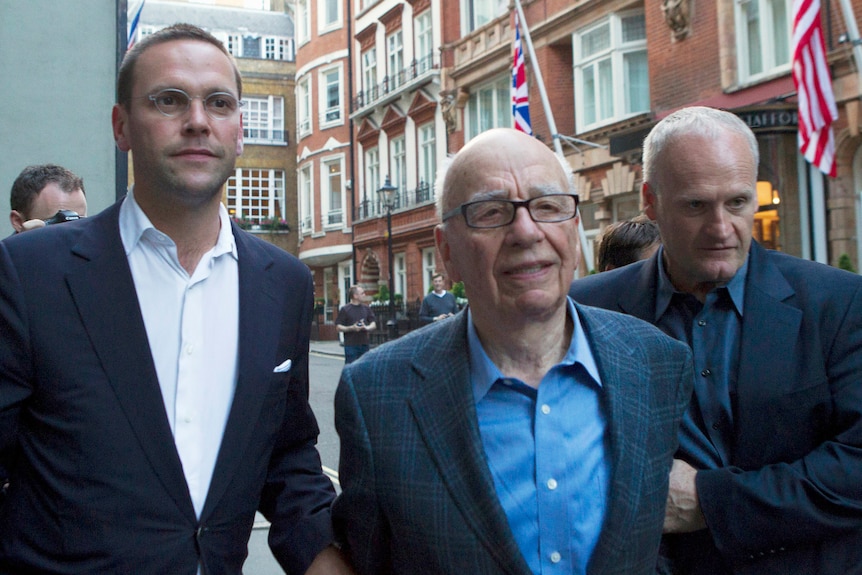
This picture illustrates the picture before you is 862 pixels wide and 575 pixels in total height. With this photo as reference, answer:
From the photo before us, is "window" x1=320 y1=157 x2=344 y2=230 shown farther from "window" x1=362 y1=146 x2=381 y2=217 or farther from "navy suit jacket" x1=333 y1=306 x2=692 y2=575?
"navy suit jacket" x1=333 y1=306 x2=692 y2=575

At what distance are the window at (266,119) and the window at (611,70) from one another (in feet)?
93.5

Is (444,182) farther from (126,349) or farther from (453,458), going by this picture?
(126,349)

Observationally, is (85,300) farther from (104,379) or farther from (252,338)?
(252,338)

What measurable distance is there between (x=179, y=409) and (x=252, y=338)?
0.27m

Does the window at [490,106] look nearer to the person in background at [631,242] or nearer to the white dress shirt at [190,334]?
the person in background at [631,242]

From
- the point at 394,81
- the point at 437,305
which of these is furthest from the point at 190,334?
the point at 394,81

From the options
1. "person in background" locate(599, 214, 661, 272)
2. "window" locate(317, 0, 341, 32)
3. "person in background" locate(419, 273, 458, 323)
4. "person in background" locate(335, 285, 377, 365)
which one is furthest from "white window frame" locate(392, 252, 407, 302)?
"person in background" locate(599, 214, 661, 272)

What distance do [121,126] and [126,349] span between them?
2.22ft

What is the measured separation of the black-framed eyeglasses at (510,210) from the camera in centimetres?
187

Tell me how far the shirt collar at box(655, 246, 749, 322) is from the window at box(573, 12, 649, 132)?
16.0 metres

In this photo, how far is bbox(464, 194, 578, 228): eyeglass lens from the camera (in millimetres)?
1870

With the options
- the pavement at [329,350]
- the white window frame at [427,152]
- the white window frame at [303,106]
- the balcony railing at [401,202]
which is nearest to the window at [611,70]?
the balcony railing at [401,202]

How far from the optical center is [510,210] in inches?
73.7

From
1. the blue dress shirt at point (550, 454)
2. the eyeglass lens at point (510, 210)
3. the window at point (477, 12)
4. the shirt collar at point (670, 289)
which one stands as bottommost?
the blue dress shirt at point (550, 454)
